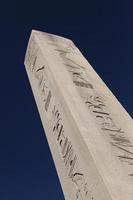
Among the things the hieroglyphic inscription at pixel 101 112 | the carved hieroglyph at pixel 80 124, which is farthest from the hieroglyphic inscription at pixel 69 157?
the hieroglyphic inscription at pixel 101 112

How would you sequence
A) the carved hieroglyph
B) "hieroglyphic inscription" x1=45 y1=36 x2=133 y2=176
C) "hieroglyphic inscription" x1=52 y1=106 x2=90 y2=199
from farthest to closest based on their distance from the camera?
1. "hieroglyphic inscription" x1=45 y1=36 x2=133 y2=176
2. "hieroglyphic inscription" x1=52 y1=106 x2=90 y2=199
3. the carved hieroglyph

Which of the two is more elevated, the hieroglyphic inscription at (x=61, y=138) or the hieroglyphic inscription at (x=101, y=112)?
the hieroglyphic inscription at (x=101, y=112)

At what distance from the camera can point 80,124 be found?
4.35 meters

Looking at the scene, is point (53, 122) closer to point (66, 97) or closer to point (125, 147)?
point (66, 97)

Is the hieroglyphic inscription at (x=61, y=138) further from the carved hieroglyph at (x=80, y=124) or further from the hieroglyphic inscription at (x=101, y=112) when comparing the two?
the hieroglyphic inscription at (x=101, y=112)

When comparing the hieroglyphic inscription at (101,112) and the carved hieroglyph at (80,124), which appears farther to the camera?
the hieroglyphic inscription at (101,112)

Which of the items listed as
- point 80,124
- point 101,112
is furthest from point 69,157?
point 101,112

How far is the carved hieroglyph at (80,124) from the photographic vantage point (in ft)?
12.4

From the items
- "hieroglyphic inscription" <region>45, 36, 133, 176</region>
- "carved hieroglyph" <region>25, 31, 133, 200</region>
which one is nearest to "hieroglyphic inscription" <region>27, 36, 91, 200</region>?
"carved hieroglyph" <region>25, 31, 133, 200</region>

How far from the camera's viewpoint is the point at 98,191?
3615mm

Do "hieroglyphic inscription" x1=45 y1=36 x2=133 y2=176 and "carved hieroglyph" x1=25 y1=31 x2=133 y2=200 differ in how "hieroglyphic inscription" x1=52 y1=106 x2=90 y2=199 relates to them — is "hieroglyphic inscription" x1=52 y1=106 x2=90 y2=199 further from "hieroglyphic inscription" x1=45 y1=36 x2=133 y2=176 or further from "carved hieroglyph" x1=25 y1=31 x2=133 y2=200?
"hieroglyphic inscription" x1=45 y1=36 x2=133 y2=176

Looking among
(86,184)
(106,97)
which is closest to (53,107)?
(106,97)

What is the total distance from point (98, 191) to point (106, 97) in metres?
1.87

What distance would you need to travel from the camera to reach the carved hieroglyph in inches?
149
